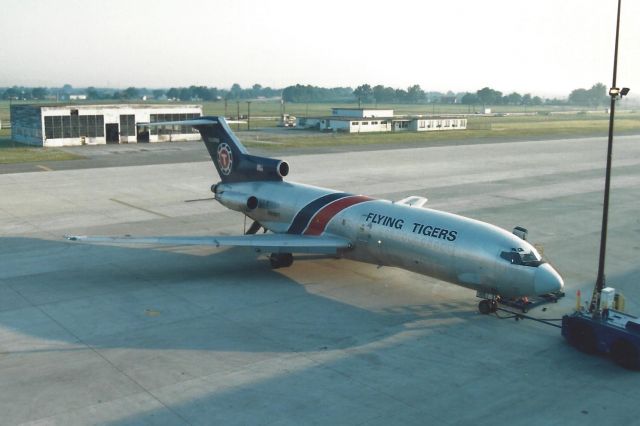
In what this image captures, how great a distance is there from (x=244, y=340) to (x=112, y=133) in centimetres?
6839

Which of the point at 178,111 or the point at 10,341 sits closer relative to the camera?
the point at 10,341

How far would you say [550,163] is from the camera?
67.5 meters

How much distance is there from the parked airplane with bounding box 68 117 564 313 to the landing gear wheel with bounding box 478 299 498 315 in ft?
0.11

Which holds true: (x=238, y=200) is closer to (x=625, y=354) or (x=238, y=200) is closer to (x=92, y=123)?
(x=625, y=354)

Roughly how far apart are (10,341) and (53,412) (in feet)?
17.4

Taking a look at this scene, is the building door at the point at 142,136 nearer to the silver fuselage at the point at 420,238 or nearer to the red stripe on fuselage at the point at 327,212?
the silver fuselage at the point at 420,238

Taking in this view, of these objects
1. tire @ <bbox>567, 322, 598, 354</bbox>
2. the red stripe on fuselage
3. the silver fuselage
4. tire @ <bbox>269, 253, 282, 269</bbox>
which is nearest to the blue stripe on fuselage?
the silver fuselage

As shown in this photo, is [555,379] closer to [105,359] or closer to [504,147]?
[105,359]

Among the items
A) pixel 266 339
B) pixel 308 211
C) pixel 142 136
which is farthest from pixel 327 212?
pixel 142 136

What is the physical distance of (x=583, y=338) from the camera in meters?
18.8

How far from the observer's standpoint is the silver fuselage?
68.0ft

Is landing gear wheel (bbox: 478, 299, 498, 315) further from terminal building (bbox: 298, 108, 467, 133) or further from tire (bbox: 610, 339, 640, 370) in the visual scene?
terminal building (bbox: 298, 108, 467, 133)

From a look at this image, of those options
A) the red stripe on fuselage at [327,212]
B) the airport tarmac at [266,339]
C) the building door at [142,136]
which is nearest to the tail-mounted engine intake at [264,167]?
the red stripe on fuselage at [327,212]

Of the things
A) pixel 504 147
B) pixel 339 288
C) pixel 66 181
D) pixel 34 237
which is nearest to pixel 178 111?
pixel 66 181
